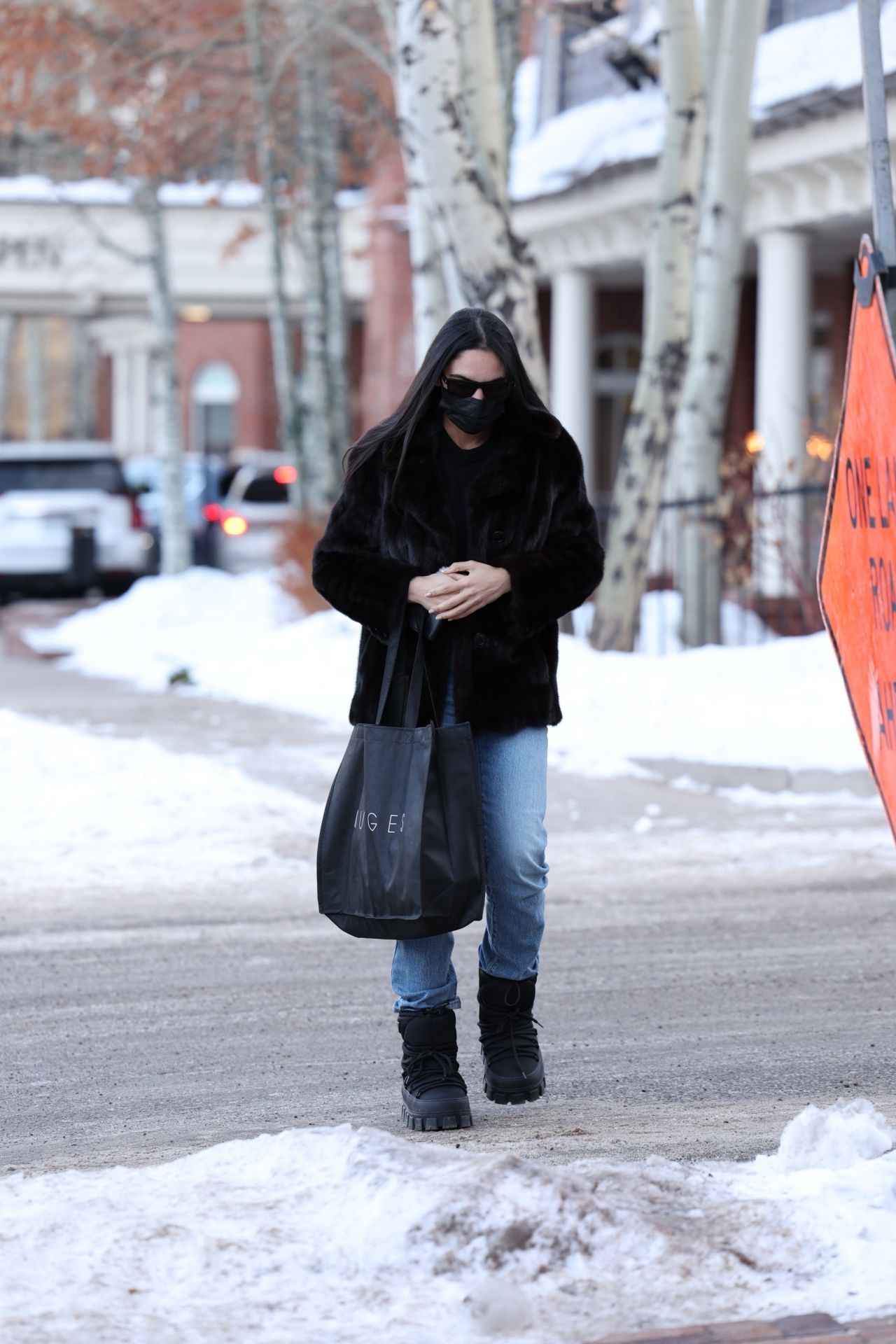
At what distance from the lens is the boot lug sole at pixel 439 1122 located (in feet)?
15.1

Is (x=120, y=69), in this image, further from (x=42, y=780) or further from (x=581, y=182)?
(x=42, y=780)

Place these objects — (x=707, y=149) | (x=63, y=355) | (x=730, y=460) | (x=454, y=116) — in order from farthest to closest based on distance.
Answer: (x=63, y=355) → (x=730, y=460) → (x=707, y=149) → (x=454, y=116)

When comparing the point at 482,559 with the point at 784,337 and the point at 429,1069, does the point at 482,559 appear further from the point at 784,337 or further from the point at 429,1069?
the point at 784,337

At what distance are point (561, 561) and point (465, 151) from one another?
8.38m

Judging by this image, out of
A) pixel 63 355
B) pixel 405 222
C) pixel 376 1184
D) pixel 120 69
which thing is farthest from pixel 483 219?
pixel 63 355

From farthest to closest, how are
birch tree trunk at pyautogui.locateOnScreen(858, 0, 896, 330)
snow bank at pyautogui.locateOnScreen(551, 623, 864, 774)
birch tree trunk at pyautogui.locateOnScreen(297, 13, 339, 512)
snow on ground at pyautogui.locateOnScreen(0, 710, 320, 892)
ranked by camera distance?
1. birch tree trunk at pyautogui.locateOnScreen(297, 13, 339, 512)
2. snow bank at pyautogui.locateOnScreen(551, 623, 864, 774)
3. snow on ground at pyautogui.locateOnScreen(0, 710, 320, 892)
4. birch tree trunk at pyautogui.locateOnScreen(858, 0, 896, 330)

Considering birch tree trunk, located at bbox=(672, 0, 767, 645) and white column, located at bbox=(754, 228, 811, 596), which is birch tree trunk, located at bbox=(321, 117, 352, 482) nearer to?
white column, located at bbox=(754, 228, 811, 596)

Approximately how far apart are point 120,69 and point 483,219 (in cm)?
814

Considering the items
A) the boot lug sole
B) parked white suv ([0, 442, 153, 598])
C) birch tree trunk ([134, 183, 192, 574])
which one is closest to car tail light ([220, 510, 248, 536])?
parked white suv ([0, 442, 153, 598])

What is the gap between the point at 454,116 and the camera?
1239cm

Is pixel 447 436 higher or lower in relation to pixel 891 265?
lower

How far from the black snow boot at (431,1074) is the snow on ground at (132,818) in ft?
11.4

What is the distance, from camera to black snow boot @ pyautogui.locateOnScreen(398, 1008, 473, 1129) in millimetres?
4629

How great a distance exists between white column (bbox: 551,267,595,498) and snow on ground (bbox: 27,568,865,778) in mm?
6743
